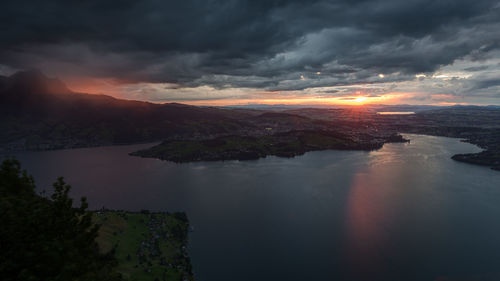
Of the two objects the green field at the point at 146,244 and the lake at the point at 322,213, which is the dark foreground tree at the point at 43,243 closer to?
the green field at the point at 146,244

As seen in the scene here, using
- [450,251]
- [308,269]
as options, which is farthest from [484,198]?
[308,269]

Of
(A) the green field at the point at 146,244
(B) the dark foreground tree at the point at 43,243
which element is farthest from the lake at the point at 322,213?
(B) the dark foreground tree at the point at 43,243

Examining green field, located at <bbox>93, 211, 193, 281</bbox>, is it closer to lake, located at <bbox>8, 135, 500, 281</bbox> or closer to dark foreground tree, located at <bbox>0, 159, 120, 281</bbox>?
lake, located at <bbox>8, 135, 500, 281</bbox>

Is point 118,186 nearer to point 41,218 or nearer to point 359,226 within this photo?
Answer: point 359,226

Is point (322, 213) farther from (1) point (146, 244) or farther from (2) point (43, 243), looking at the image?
(2) point (43, 243)

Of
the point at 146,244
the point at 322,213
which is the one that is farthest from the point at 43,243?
the point at 322,213

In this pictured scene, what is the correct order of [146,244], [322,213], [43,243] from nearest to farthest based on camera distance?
[43,243] → [146,244] → [322,213]
